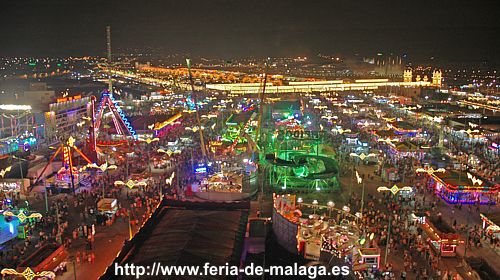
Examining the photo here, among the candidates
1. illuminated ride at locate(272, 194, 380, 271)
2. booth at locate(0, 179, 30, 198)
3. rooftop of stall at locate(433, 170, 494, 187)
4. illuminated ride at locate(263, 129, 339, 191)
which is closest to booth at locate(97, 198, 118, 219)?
booth at locate(0, 179, 30, 198)

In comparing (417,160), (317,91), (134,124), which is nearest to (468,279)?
(417,160)

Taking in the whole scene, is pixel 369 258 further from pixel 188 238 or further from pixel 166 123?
pixel 166 123

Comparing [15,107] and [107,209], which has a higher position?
[15,107]

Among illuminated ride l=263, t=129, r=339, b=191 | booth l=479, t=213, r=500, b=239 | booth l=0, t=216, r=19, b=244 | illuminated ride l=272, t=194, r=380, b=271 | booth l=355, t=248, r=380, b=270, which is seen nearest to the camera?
illuminated ride l=272, t=194, r=380, b=271

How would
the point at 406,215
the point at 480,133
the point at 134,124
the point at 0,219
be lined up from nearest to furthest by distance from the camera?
the point at 0,219
the point at 406,215
the point at 480,133
the point at 134,124

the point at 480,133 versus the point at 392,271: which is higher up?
the point at 480,133

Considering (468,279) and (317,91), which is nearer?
(468,279)

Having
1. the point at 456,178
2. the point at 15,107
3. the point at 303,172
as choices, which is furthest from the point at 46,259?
the point at 15,107

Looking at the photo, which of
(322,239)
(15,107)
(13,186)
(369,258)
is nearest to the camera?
(322,239)

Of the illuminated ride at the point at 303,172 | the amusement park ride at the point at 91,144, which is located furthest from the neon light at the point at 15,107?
the illuminated ride at the point at 303,172

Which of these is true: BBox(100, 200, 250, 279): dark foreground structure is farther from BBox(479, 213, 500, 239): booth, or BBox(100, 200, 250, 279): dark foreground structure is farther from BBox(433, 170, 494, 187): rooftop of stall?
BBox(433, 170, 494, 187): rooftop of stall

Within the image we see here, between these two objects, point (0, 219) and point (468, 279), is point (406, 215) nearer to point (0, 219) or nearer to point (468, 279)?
point (468, 279)
